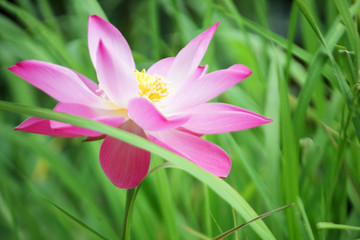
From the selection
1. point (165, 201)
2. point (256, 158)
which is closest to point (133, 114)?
point (165, 201)

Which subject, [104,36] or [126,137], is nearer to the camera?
[126,137]

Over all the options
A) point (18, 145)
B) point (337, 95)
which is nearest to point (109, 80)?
point (337, 95)

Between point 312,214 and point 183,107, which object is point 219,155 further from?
point 312,214

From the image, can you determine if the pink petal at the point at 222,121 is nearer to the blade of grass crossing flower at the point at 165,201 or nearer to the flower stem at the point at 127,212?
the flower stem at the point at 127,212

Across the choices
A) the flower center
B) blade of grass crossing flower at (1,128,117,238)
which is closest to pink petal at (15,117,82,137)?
the flower center

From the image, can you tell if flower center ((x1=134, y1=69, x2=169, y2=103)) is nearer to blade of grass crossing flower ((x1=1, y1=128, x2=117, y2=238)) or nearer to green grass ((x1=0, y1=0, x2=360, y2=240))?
green grass ((x1=0, y1=0, x2=360, y2=240))

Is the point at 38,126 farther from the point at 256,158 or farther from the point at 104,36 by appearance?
the point at 256,158

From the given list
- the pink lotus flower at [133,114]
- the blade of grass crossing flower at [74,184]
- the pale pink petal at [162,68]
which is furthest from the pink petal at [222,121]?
the blade of grass crossing flower at [74,184]
